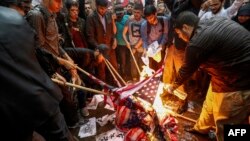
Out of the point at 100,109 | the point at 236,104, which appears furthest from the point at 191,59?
the point at 100,109

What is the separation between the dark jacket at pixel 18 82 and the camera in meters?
2.69

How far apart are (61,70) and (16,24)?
3.81m

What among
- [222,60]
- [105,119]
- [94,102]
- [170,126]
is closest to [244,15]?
[222,60]

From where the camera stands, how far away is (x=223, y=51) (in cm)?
462

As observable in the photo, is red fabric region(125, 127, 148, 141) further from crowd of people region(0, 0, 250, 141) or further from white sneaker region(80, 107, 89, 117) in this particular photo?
white sneaker region(80, 107, 89, 117)

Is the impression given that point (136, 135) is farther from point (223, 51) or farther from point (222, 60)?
point (223, 51)

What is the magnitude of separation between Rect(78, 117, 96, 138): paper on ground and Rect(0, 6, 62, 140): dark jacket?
3539mm

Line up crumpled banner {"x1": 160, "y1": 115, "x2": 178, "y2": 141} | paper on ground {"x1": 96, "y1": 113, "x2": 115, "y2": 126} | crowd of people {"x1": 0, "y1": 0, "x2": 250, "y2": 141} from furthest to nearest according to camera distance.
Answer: paper on ground {"x1": 96, "y1": 113, "x2": 115, "y2": 126}, crumpled banner {"x1": 160, "y1": 115, "x2": 178, "y2": 141}, crowd of people {"x1": 0, "y1": 0, "x2": 250, "y2": 141}

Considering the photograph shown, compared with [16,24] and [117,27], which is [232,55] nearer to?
[16,24]

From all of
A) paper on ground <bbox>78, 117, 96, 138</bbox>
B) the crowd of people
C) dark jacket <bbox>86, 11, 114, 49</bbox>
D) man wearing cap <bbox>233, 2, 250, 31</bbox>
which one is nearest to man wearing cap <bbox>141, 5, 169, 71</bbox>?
the crowd of people

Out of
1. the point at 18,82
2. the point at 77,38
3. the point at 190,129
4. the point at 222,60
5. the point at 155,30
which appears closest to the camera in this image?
the point at 18,82

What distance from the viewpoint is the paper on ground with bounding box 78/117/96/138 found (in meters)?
6.45

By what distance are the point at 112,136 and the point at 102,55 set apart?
248 centimetres

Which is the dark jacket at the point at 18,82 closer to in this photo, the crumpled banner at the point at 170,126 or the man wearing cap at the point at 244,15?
the crumpled banner at the point at 170,126
